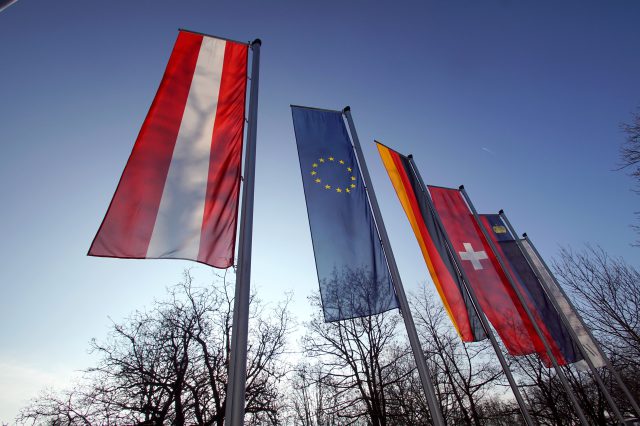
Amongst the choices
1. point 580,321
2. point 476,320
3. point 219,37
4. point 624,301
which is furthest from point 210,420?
point 624,301

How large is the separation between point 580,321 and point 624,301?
30.4 feet

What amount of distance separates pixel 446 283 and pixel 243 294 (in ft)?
16.6

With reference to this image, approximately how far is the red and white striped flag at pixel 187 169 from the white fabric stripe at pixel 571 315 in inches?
425

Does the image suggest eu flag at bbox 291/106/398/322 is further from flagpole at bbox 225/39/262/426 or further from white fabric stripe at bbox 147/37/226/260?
white fabric stripe at bbox 147/37/226/260

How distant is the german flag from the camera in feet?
22.0

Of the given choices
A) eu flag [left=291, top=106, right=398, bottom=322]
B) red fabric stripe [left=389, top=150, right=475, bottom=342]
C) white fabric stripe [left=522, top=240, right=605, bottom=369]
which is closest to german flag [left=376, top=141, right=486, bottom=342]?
red fabric stripe [left=389, top=150, right=475, bottom=342]

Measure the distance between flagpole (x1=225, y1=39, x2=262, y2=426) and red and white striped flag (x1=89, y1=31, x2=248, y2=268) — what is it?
9.1 inches

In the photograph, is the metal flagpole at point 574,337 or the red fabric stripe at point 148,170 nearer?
the red fabric stripe at point 148,170

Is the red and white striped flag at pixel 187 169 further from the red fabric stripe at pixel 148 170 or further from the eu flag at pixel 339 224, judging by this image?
the eu flag at pixel 339 224

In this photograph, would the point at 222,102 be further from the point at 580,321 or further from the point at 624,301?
the point at 624,301

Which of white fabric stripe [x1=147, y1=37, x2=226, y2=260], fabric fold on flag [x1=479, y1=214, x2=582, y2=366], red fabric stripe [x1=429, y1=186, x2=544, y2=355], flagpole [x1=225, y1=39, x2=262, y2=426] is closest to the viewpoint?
flagpole [x1=225, y1=39, x2=262, y2=426]

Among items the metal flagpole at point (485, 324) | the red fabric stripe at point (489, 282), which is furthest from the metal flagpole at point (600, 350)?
the metal flagpole at point (485, 324)

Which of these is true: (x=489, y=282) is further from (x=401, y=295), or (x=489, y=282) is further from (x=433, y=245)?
(x=401, y=295)

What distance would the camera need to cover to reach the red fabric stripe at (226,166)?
4.23 metres
